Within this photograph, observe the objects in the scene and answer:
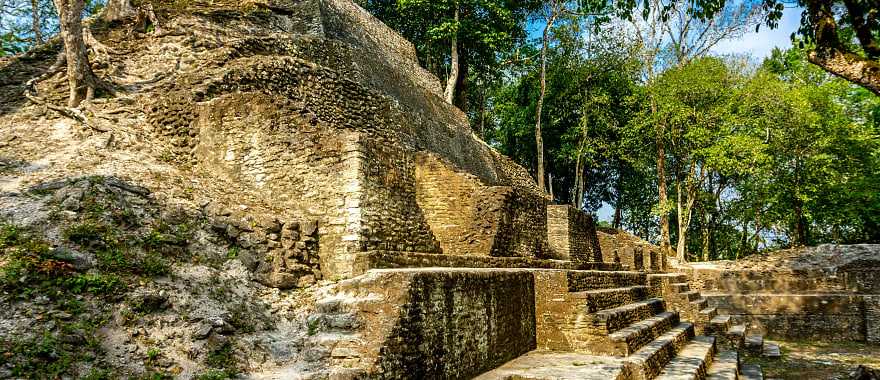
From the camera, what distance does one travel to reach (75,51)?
29.4ft

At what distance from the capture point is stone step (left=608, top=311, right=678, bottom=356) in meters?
6.79

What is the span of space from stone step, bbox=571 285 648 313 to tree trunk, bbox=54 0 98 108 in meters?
8.53

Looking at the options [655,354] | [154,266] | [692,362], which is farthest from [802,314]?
[154,266]

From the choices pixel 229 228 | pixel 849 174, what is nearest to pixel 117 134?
pixel 229 228

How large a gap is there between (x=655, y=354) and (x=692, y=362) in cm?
113

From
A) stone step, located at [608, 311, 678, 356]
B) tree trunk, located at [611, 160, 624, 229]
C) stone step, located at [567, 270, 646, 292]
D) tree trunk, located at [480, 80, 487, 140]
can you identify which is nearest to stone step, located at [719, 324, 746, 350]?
stone step, located at [567, 270, 646, 292]

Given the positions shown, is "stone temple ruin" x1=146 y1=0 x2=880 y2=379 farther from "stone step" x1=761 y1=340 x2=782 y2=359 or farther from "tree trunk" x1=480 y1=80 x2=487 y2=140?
"tree trunk" x1=480 y1=80 x2=487 y2=140

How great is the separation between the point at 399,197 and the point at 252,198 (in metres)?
1.98

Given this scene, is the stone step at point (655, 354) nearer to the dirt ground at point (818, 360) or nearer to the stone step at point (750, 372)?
the stone step at point (750, 372)

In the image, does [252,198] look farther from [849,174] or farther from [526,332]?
[849,174]

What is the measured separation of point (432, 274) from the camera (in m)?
5.18

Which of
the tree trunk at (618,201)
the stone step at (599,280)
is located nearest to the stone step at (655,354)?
the stone step at (599,280)

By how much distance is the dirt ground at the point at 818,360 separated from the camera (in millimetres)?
10070

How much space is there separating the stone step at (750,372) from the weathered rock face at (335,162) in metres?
4.03
